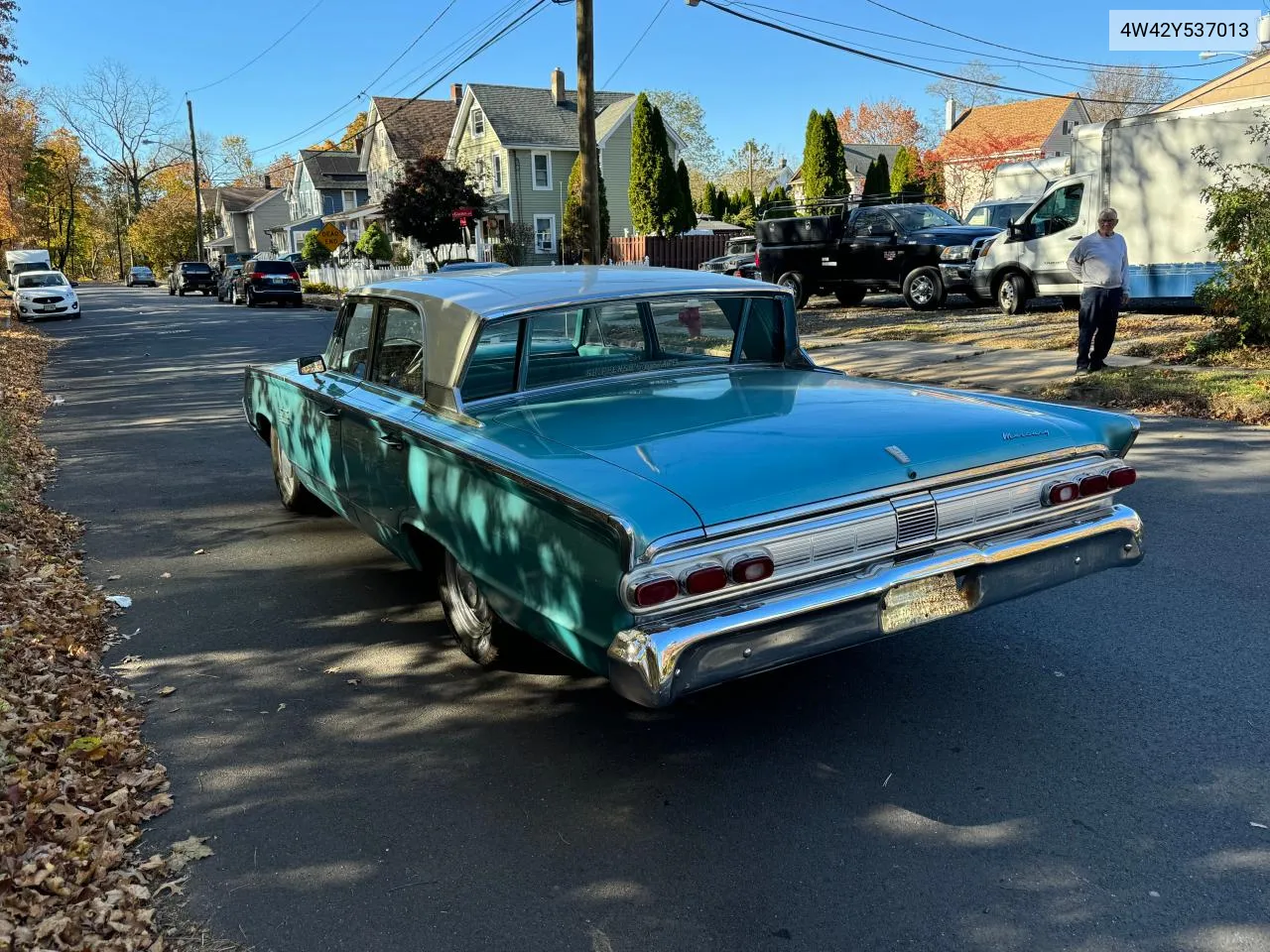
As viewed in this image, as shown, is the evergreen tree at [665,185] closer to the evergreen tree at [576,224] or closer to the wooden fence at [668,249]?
the evergreen tree at [576,224]

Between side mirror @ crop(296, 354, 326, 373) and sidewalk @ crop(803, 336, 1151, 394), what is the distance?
5666 mm

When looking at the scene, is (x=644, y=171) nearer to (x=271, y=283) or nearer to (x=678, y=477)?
(x=271, y=283)

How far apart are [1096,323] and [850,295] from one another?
10305mm

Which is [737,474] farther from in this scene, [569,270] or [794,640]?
[569,270]

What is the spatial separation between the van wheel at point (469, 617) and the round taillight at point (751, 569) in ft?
4.47

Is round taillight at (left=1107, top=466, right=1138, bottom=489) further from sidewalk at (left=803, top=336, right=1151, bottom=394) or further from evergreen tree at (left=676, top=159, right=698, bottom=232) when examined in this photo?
evergreen tree at (left=676, top=159, right=698, bottom=232)

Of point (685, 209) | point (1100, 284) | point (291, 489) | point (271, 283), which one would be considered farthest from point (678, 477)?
point (685, 209)

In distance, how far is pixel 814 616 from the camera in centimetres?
321

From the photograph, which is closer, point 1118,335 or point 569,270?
point 569,270

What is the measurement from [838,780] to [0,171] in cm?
3529

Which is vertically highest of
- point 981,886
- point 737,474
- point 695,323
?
point 695,323

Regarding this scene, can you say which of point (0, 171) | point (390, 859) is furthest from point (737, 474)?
point (0, 171)

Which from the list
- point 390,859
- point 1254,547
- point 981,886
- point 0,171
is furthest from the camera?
point 0,171

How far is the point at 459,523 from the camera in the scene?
3.88 m
